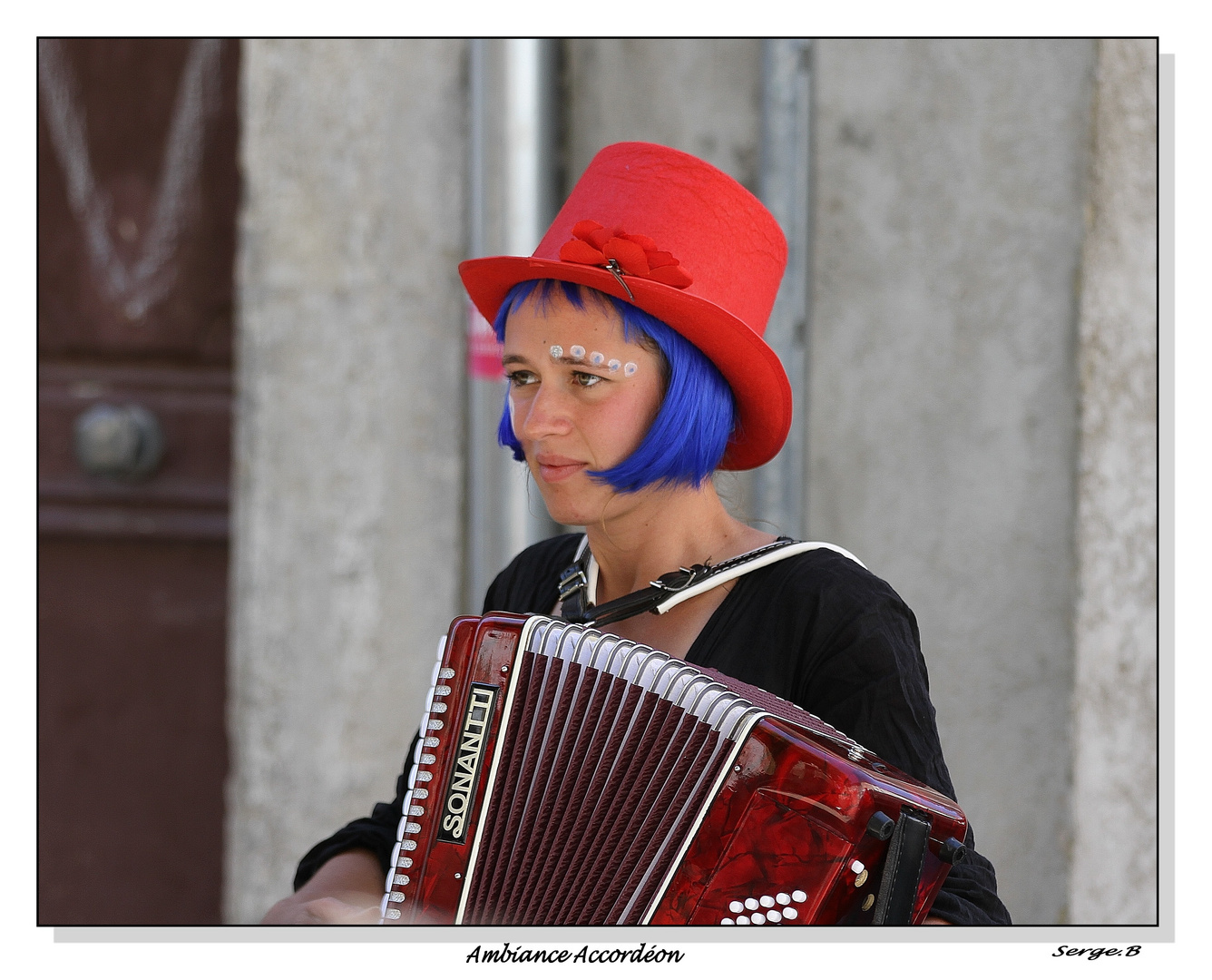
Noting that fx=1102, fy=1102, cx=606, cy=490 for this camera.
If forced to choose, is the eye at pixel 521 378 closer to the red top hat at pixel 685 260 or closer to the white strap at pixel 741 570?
the red top hat at pixel 685 260

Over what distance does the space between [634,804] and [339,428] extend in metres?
2.26

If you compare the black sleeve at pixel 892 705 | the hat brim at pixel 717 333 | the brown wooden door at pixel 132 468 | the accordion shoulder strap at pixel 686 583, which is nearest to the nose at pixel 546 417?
the hat brim at pixel 717 333

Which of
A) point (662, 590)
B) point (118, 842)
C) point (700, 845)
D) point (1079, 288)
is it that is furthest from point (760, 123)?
point (118, 842)

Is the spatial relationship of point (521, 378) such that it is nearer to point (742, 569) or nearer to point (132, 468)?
point (742, 569)

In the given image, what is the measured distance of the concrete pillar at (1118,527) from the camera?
9.64 ft

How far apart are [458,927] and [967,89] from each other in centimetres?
263

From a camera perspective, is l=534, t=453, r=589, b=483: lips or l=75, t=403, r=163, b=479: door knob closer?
l=534, t=453, r=589, b=483: lips

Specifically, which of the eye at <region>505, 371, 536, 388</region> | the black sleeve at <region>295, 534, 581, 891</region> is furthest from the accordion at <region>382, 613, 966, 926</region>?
the eye at <region>505, 371, 536, 388</region>

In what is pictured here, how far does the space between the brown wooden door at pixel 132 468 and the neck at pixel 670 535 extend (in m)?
2.29

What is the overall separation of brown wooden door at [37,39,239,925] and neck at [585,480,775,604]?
90.2 inches

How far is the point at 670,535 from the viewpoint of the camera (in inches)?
66.5

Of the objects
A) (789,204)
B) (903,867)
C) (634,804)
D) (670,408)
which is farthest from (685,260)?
(789,204)

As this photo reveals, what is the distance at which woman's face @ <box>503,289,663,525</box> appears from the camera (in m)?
1.56

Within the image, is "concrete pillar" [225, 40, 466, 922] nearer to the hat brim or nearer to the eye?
the hat brim
